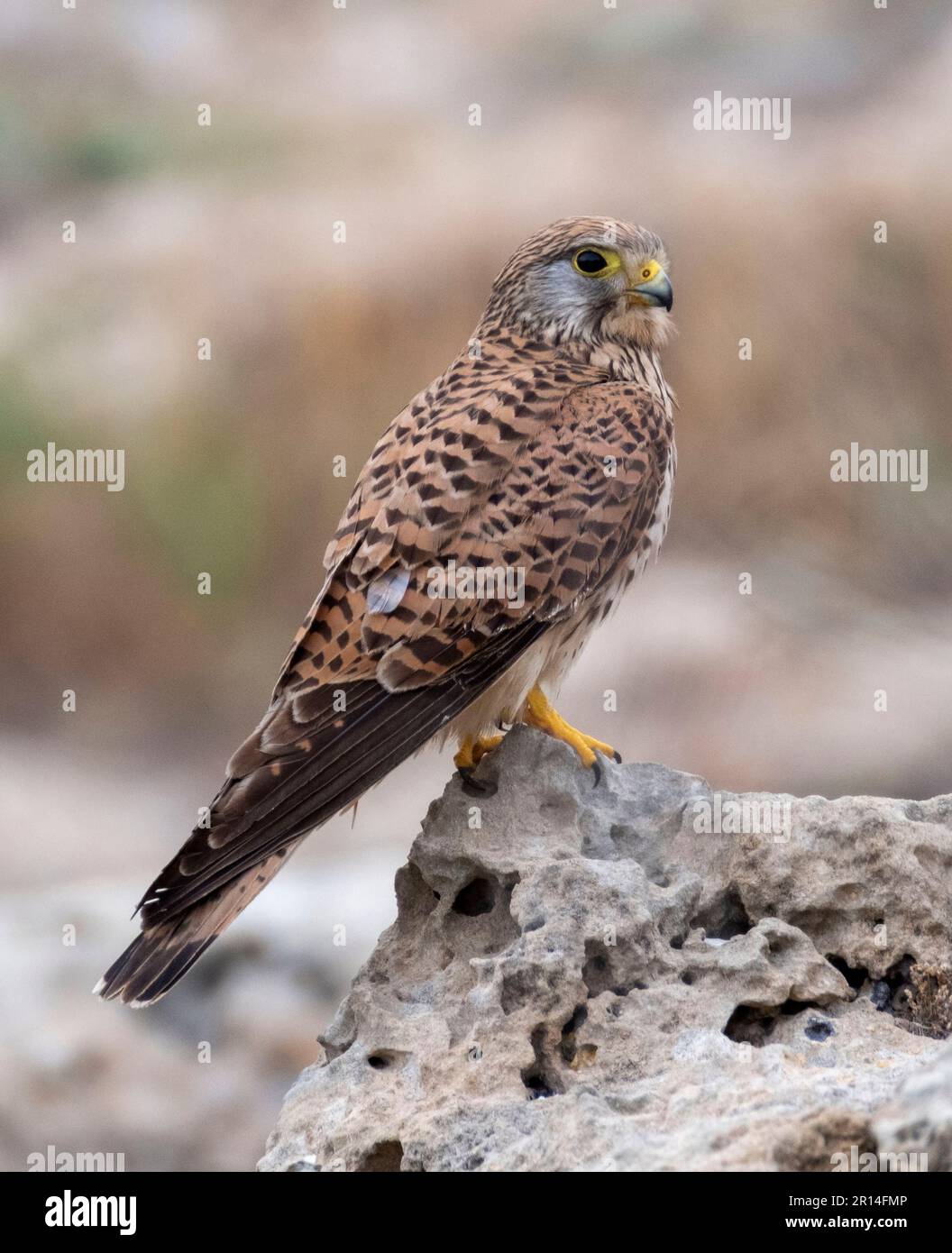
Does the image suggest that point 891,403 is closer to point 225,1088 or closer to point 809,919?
point 225,1088

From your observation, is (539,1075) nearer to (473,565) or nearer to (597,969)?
(597,969)

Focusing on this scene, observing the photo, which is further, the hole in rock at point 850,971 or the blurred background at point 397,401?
the blurred background at point 397,401

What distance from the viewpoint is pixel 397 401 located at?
25.9ft

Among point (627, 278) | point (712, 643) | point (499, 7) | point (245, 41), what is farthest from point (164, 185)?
point (627, 278)

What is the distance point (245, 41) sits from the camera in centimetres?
933

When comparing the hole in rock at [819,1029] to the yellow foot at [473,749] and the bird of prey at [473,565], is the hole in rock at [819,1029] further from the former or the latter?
the yellow foot at [473,749]

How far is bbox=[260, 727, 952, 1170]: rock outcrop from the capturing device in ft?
8.26

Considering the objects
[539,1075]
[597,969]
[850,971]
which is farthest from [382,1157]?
Answer: [850,971]

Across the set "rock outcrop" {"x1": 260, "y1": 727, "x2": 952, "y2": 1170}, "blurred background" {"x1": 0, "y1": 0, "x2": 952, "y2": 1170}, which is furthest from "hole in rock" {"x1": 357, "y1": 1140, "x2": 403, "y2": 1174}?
"blurred background" {"x1": 0, "y1": 0, "x2": 952, "y2": 1170}

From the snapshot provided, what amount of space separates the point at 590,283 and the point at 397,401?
4.03 metres

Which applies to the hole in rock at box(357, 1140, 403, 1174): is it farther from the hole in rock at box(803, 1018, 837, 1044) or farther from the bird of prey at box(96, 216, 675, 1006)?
the hole in rock at box(803, 1018, 837, 1044)

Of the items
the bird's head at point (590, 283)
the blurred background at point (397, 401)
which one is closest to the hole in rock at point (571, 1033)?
the bird's head at point (590, 283)

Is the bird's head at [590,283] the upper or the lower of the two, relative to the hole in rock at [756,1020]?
upper

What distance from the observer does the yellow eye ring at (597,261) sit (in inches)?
153
